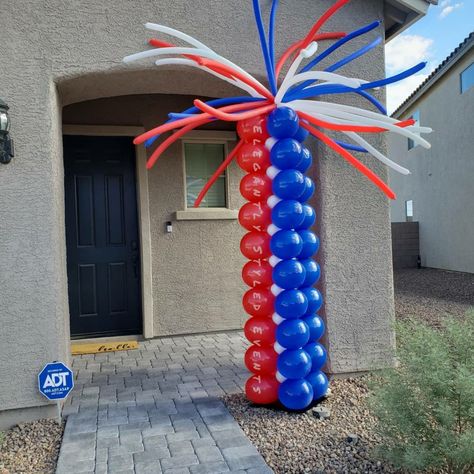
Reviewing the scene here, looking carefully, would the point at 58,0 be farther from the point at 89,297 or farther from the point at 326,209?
the point at 89,297

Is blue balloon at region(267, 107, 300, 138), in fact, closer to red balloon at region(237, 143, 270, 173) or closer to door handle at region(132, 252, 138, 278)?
red balloon at region(237, 143, 270, 173)

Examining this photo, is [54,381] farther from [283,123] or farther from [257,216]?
[283,123]

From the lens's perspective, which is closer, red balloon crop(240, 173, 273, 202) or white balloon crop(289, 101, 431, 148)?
white balloon crop(289, 101, 431, 148)

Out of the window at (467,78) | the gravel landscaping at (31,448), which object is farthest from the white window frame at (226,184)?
the window at (467,78)

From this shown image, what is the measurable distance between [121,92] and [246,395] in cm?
297

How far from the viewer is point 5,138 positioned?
3.37m

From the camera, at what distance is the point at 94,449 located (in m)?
3.05

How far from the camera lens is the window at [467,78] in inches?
453

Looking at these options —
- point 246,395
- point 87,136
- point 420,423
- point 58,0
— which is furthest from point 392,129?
point 87,136

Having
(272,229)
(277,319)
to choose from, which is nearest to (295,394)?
(277,319)

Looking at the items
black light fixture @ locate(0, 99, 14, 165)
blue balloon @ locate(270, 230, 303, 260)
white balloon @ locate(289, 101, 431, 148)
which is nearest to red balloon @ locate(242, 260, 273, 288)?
blue balloon @ locate(270, 230, 303, 260)

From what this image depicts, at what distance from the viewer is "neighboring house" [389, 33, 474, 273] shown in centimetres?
1178

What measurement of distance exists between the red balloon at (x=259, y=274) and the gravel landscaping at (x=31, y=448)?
1812mm

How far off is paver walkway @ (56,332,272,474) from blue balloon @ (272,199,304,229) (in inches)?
60.7
